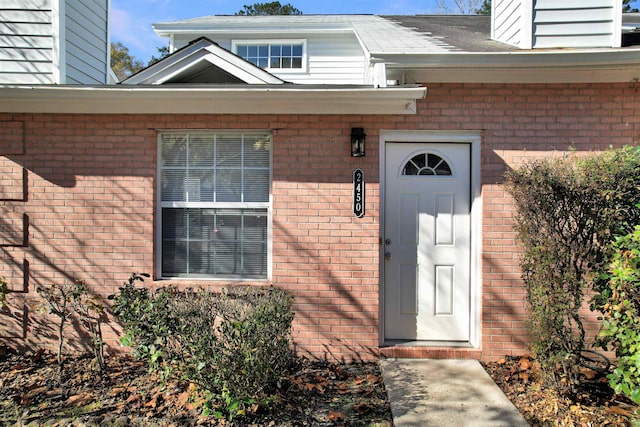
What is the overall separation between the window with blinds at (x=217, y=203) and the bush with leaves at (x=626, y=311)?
3318mm

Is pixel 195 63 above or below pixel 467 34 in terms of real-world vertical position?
below

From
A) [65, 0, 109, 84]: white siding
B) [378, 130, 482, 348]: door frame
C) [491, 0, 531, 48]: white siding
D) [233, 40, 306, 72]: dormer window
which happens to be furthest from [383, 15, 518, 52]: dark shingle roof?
[65, 0, 109, 84]: white siding

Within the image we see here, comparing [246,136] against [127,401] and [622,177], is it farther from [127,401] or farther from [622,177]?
[622,177]

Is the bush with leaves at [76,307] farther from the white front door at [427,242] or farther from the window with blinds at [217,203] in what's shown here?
the white front door at [427,242]

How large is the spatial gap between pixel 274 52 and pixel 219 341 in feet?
31.3

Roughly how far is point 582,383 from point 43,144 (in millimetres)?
6299

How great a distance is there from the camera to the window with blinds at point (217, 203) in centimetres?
486

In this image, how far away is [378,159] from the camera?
186 inches

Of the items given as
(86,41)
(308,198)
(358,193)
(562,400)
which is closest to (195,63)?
(308,198)

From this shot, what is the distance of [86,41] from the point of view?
689 cm

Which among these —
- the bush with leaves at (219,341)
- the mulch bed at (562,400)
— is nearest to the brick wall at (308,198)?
the mulch bed at (562,400)

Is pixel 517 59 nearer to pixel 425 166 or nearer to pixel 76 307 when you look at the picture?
pixel 425 166

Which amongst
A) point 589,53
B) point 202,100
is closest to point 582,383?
point 589,53

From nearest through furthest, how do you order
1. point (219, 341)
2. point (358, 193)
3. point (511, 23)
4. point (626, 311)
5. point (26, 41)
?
point (626, 311) < point (219, 341) < point (358, 193) < point (511, 23) < point (26, 41)
